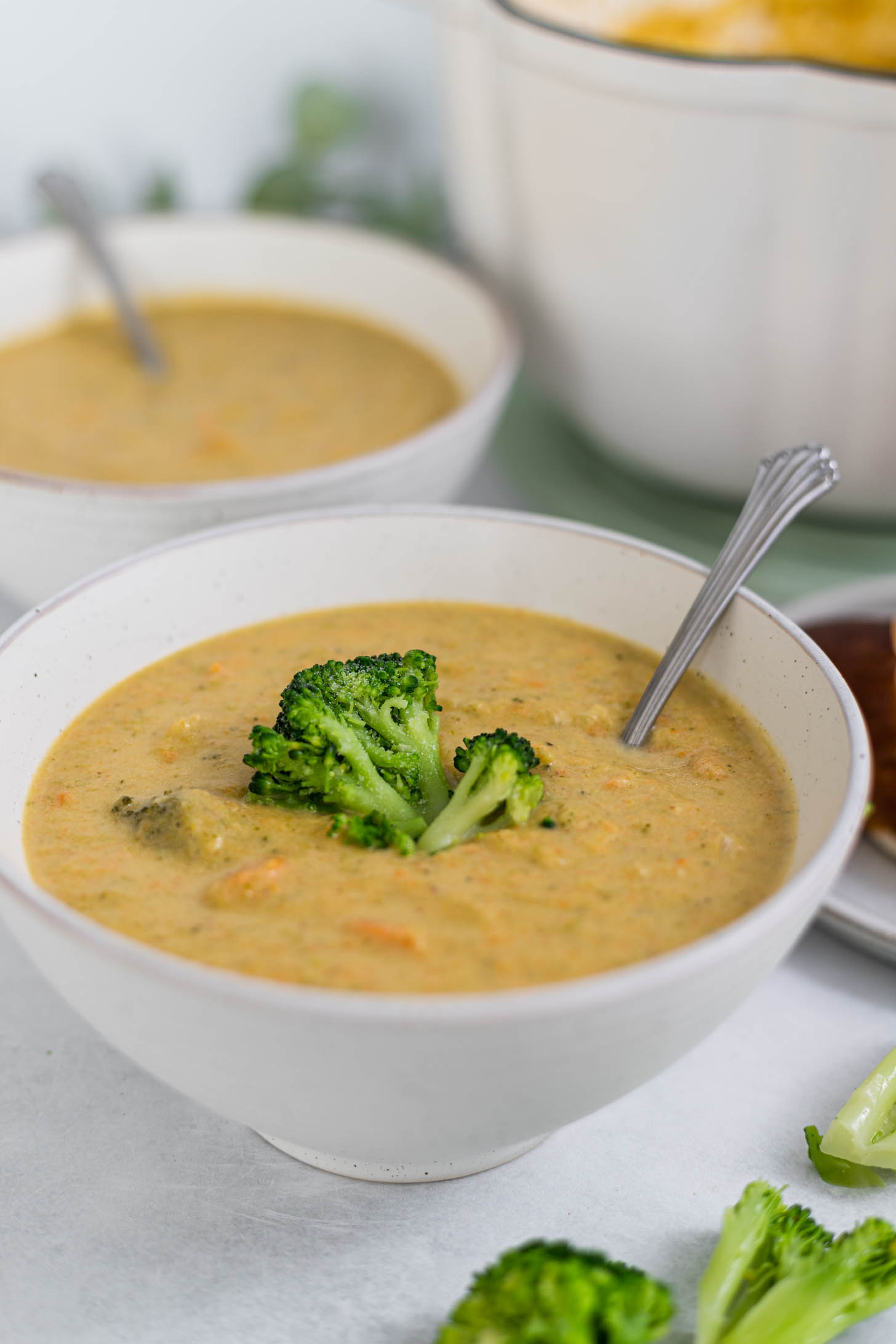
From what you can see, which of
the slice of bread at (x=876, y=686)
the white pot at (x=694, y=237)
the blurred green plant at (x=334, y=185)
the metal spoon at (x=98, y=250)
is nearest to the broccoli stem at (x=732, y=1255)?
the slice of bread at (x=876, y=686)

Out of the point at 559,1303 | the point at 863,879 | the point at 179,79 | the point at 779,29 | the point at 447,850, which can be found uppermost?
the point at 779,29

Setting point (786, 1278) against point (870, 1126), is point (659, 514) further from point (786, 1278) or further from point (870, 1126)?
point (786, 1278)

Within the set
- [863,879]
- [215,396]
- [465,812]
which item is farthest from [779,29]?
[465,812]

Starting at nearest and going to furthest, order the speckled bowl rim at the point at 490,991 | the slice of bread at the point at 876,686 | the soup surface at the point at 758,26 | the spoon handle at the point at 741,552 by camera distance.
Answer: the speckled bowl rim at the point at 490,991, the spoon handle at the point at 741,552, the slice of bread at the point at 876,686, the soup surface at the point at 758,26

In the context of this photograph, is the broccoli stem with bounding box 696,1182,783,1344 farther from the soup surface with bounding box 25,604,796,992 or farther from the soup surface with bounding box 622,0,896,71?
the soup surface with bounding box 622,0,896,71

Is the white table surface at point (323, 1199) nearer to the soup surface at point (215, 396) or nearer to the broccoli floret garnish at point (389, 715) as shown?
the broccoli floret garnish at point (389, 715)

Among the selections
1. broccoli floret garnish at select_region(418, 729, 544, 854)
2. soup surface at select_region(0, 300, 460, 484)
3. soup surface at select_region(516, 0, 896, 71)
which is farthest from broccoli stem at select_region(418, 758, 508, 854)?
soup surface at select_region(516, 0, 896, 71)
